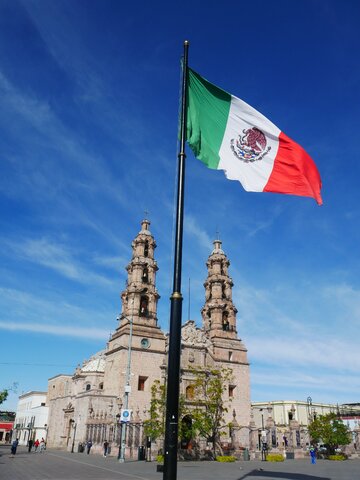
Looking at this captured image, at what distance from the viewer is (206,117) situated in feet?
36.1

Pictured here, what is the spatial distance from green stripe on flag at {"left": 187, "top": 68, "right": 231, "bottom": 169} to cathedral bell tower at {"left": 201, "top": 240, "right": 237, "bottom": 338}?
1866 inches

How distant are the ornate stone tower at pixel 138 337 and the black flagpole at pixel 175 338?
37288mm

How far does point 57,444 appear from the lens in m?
57.8


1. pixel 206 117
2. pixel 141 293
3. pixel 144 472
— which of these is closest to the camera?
pixel 206 117

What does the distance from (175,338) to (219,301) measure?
49893 mm

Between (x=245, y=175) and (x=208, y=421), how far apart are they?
32135 millimetres

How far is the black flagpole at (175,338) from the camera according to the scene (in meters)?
7.75

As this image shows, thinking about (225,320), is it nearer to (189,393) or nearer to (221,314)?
(221,314)

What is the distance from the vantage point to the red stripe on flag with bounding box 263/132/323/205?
1079 cm

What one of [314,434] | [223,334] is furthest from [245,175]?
[223,334]

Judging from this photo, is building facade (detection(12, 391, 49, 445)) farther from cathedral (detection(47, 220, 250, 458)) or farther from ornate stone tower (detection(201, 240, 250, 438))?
ornate stone tower (detection(201, 240, 250, 438))

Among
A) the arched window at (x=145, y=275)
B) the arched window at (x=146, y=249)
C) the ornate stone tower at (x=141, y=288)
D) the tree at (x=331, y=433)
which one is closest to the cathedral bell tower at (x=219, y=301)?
the ornate stone tower at (x=141, y=288)

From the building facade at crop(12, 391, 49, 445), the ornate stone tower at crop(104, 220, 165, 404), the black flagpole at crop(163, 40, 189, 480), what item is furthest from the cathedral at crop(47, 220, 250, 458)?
the black flagpole at crop(163, 40, 189, 480)

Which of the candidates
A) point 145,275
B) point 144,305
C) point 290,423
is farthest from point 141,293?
point 290,423
